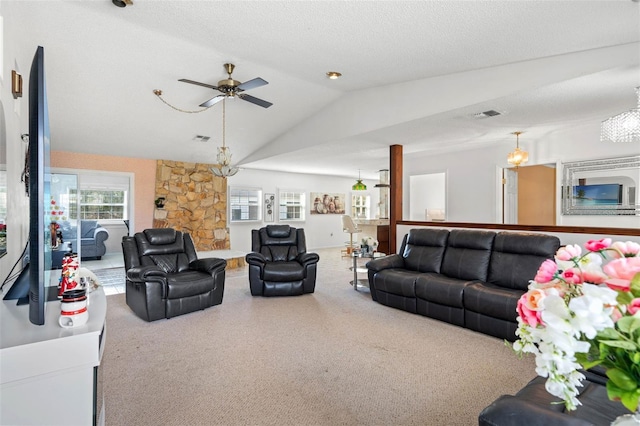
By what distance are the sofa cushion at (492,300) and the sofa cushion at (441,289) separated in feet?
0.28

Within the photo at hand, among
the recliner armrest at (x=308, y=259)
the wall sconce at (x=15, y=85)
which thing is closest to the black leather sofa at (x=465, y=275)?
the recliner armrest at (x=308, y=259)

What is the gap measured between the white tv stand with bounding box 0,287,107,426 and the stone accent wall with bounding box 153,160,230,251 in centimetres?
650

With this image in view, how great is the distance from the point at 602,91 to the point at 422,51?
1.89 metres

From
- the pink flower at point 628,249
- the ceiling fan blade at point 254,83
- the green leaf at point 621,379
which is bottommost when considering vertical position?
the green leaf at point 621,379

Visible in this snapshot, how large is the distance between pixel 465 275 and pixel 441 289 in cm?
50

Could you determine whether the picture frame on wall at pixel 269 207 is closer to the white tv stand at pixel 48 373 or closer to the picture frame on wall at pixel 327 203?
the picture frame on wall at pixel 327 203

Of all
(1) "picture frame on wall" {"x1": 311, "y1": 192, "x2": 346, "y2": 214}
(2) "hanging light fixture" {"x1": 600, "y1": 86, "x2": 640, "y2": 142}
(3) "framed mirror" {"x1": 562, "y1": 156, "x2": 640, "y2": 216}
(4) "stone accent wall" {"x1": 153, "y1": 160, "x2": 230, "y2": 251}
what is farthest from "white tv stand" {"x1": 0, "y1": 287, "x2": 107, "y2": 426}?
(1) "picture frame on wall" {"x1": 311, "y1": 192, "x2": 346, "y2": 214}

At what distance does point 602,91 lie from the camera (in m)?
3.38

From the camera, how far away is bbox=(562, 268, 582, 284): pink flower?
74cm

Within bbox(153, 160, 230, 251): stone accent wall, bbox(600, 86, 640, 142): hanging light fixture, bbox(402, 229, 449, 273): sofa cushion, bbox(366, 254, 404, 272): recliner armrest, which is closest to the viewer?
bbox(600, 86, 640, 142): hanging light fixture

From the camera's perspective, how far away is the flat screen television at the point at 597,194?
480cm

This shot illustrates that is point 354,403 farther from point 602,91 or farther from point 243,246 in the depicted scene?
point 243,246

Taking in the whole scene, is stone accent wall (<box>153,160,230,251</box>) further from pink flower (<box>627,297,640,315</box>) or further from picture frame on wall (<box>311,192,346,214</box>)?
pink flower (<box>627,297,640,315</box>)

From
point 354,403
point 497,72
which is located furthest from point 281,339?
point 497,72
